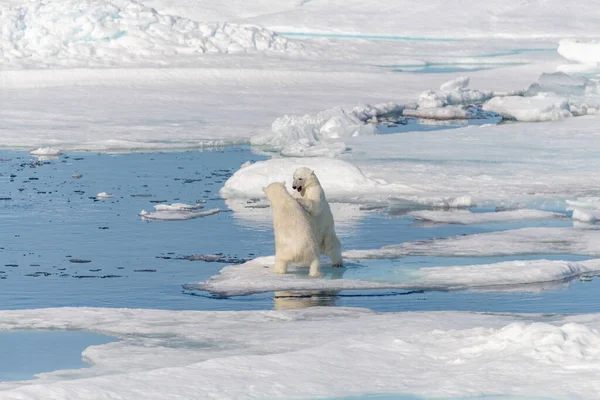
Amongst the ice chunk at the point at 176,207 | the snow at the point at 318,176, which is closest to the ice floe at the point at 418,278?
the ice chunk at the point at 176,207

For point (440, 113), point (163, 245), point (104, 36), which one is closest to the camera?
point (163, 245)

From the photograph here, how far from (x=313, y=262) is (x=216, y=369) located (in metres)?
2.77

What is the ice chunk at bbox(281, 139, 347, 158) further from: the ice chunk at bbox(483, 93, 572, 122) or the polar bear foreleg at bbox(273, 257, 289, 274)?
the polar bear foreleg at bbox(273, 257, 289, 274)

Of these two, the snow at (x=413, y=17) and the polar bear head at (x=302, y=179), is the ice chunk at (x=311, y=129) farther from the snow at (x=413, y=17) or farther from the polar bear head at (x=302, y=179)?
the snow at (x=413, y=17)

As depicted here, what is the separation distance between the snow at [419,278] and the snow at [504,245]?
58 centimetres

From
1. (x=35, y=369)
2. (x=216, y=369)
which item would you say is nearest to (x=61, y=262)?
(x=35, y=369)

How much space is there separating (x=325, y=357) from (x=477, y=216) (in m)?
5.34

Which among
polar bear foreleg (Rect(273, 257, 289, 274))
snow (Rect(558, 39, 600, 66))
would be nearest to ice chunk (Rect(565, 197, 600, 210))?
polar bear foreleg (Rect(273, 257, 289, 274))

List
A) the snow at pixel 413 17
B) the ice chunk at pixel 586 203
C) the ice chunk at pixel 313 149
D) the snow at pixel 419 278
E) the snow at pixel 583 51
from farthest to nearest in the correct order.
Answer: the snow at pixel 413 17 → the snow at pixel 583 51 → the ice chunk at pixel 313 149 → the ice chunk at pixel 586 203 → the snow at pixel 419 278

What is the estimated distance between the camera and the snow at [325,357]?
4.39m

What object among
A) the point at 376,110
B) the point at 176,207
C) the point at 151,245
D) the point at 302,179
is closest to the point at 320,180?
the point at 176,207

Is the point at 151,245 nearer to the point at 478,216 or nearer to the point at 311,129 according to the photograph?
the point at 478,216

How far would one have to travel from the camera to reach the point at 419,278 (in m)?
7.47

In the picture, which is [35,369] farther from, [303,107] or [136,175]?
[303,107]
